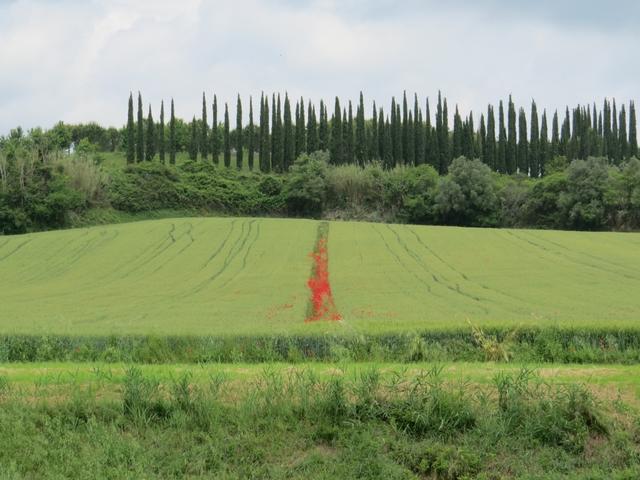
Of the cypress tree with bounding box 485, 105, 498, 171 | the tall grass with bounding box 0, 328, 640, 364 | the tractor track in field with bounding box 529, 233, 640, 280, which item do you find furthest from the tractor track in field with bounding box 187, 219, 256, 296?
the cypress tree with bounding box 485, 105, 498, 171

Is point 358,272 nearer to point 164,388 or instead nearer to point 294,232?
point 294,232

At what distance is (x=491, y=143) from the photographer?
114 meters

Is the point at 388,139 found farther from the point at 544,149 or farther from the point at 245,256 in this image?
the point at 245,256

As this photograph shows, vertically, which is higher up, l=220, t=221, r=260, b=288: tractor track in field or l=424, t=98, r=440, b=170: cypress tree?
l=424, t=98, r=440, b=170: cypress tree

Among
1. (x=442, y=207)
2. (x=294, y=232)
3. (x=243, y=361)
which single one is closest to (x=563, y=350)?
(x=243, y=361)

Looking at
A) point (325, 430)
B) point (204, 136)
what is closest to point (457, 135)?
point (204, 136)

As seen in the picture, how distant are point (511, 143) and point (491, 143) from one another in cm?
381

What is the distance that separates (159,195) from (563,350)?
83.5m

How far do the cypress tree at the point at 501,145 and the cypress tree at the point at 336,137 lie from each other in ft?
92.7

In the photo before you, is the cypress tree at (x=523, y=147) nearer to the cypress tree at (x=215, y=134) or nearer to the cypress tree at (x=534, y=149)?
the cypress tree at (x=534, y=149)

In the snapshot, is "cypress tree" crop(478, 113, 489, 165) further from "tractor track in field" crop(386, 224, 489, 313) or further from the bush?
"tractor track in field" crop(386, 224, 489, 313)

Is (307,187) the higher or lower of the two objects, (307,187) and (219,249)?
the higher

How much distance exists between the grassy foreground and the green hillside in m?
7.70

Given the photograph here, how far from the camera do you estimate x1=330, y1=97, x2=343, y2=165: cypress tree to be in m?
110
